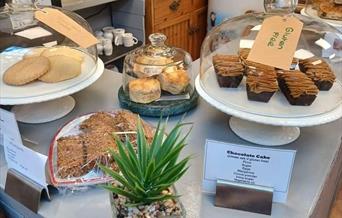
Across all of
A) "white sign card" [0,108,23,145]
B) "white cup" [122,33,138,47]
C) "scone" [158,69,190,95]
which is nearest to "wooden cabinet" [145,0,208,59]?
"white cup" [122,33,138,47]

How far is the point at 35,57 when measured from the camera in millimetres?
946

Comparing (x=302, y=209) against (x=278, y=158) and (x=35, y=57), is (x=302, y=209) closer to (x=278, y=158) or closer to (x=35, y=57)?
(x=278, y=158)

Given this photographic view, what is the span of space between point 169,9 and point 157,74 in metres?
1.49

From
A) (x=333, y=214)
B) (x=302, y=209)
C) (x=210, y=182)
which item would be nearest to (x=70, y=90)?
(x=210, y=182)

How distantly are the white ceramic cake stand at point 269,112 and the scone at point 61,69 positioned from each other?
0.33 meters

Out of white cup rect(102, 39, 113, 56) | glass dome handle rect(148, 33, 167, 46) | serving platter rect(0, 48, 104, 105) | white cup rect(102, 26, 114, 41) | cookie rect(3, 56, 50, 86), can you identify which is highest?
glass dome handle rect(148, 33, 167, 46)

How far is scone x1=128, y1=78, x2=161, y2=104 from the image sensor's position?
89 cm

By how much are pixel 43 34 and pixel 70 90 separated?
1.14 ft

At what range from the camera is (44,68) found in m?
0.89

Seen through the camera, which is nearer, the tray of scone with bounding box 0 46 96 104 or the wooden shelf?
the tray of scone with bounding box 0 46 96 104

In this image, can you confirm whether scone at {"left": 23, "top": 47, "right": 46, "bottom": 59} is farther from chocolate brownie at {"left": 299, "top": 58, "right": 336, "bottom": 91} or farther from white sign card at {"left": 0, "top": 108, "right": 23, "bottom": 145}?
chocolate brownie at {"left": 299, "top": 58, "right": 336, "bottom": 91}

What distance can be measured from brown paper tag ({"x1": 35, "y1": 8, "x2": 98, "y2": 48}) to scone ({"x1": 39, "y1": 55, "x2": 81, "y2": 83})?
64mm

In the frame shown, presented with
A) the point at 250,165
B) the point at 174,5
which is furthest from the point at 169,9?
the point at 250,165

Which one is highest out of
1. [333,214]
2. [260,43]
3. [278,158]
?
[260,43]
